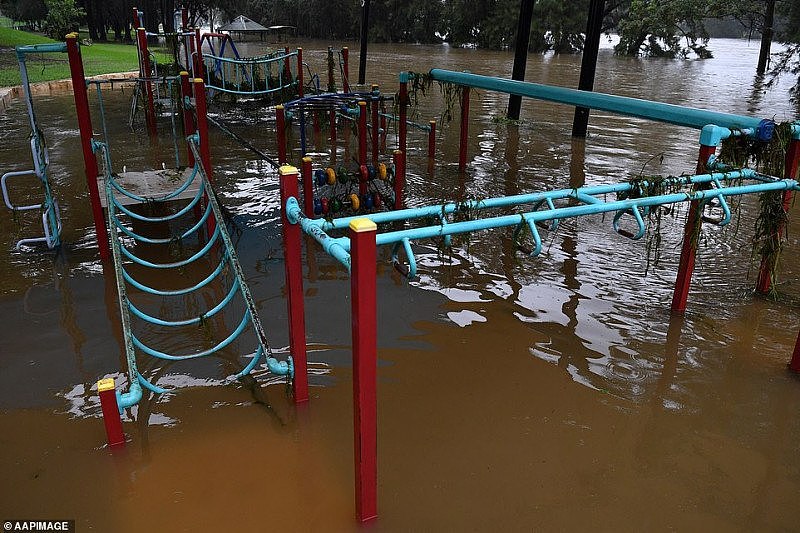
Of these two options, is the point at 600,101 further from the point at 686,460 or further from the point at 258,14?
the point at 258,14

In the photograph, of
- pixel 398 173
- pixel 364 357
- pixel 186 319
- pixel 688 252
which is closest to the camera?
pixel 364 357

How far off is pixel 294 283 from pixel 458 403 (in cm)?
124

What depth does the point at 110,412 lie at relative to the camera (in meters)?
2.98

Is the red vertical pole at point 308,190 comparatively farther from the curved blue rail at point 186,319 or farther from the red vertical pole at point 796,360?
the red vertical pole at point 796,360

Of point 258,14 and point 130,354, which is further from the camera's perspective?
point 258,14

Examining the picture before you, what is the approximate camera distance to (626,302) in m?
5.11

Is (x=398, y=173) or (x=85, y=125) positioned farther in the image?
(x=398, y=173)

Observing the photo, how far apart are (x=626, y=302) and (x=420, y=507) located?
288 cm

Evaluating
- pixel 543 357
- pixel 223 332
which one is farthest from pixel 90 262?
pixel 543 357

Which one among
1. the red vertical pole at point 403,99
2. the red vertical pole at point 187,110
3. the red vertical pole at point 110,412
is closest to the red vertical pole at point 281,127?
the red vertical pole at point 187,110

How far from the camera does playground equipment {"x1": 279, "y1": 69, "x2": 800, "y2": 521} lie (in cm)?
243

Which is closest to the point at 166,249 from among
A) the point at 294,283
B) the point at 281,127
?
the point at 281,127

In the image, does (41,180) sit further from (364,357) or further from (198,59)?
(198,59)

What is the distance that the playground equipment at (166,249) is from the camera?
11.8 ft
